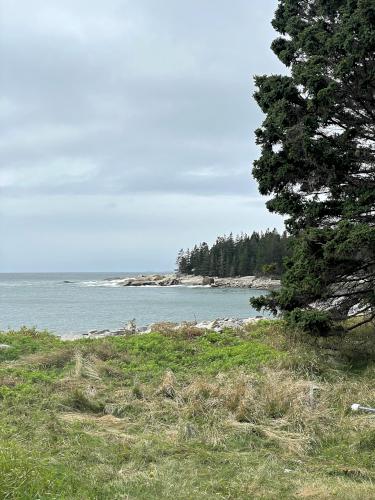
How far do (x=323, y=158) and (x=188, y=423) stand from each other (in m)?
6.96

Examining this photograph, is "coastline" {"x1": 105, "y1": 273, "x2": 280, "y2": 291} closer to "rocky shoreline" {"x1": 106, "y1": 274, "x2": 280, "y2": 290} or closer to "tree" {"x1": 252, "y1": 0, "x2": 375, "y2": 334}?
"rocky shoreline" {"x1": 106, "y1": 274, "x2": 280, "y2": 290}

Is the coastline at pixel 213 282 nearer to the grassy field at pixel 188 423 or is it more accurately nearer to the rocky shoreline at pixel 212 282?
the rocky shoreline at pixel 212 282

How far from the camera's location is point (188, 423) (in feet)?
20.3

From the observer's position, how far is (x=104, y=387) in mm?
8172

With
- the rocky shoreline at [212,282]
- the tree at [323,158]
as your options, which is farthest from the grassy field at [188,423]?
the rocky shoreline at [212,282]

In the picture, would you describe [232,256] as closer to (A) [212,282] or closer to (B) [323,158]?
(A) [212,282]

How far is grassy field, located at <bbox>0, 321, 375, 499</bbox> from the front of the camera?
4.43m

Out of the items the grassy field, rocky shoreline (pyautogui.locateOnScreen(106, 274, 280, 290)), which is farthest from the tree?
rocky shoreline (pyautogui.locateOnScreen(106, 274, 280, 290))

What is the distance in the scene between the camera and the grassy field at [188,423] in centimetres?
443

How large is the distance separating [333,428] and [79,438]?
309 cm

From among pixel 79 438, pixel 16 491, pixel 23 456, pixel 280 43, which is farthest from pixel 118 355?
pixel 280 43

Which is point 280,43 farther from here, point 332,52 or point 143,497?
point 143,497

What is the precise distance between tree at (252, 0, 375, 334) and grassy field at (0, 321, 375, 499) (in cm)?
128

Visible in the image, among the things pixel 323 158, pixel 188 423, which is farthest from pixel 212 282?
pixel 188 423
